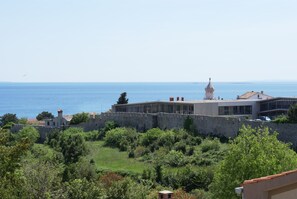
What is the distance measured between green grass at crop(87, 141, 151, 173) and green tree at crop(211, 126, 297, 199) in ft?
55.1

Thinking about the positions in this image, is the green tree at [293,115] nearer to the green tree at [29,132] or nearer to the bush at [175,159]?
the bush at [175,159]

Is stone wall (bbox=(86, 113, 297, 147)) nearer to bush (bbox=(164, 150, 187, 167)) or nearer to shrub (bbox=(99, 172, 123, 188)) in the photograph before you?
bush (bbox=(164, 150, 187, 167))

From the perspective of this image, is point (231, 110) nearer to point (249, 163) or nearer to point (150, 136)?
point (150, 136)

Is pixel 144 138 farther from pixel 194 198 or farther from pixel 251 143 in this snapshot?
pixel 251 143

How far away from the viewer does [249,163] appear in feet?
79.5

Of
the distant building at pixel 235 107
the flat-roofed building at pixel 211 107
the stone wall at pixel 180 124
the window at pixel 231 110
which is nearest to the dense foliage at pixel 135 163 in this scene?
the stone wall at pixel 180 124

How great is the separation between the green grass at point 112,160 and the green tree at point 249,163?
16.8 m

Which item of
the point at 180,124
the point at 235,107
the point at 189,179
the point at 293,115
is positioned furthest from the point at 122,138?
the point at 293,115

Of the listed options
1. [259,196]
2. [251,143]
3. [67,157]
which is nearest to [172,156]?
[67,157]

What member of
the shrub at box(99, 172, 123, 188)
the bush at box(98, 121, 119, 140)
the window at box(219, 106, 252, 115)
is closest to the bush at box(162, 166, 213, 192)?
the shrub at box(99, 172, 123, 188)

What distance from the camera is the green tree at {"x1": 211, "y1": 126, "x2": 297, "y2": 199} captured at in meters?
23.9

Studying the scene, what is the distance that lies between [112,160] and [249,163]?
2387 centimetres

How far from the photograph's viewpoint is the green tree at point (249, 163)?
942 inches

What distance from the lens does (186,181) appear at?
3788 centimetres
